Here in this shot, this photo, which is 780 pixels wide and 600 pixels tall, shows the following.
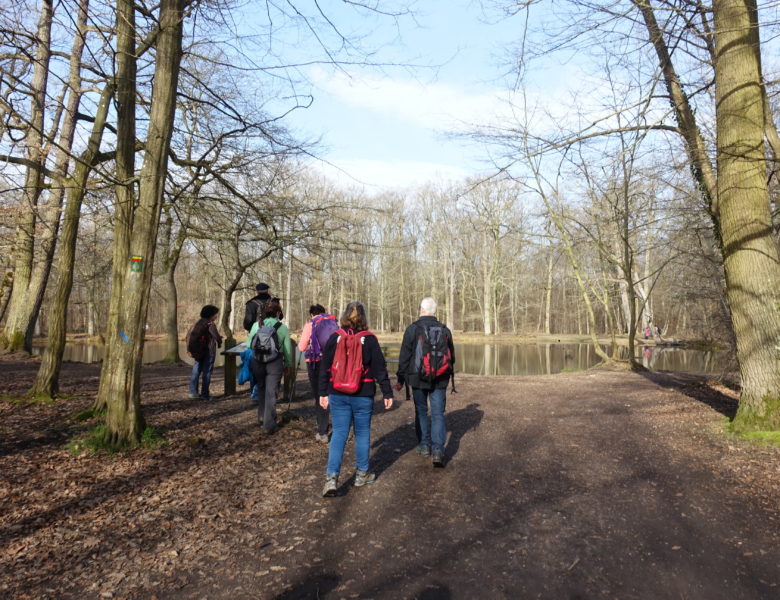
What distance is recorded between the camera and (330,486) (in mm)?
4707

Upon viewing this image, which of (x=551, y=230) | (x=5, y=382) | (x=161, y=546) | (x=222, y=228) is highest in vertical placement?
(x=551, y=230)

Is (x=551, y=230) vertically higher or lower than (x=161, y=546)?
higher

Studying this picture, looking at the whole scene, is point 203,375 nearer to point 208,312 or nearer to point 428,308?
point 208,312

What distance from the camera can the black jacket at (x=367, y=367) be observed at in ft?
16.2

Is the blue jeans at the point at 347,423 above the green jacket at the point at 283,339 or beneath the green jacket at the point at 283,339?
beneath

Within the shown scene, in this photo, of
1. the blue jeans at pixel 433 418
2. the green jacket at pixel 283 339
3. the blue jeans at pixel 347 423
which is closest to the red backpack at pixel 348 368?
the blue jeans at pixel 347 423

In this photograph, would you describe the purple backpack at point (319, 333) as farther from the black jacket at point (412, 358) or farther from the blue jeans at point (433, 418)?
the blue jeans at point (433, 418)

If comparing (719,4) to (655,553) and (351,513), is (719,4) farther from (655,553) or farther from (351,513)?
(351,513)

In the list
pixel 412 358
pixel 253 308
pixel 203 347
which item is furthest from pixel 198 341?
pixel 412 358

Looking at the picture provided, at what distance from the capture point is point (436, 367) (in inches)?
224

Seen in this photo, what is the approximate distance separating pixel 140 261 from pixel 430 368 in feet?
11.1

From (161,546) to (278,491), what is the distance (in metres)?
1.34

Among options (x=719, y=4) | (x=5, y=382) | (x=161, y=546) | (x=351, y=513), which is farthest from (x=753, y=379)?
(x=5, y=382)

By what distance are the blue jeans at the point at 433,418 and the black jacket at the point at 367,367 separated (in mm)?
869
